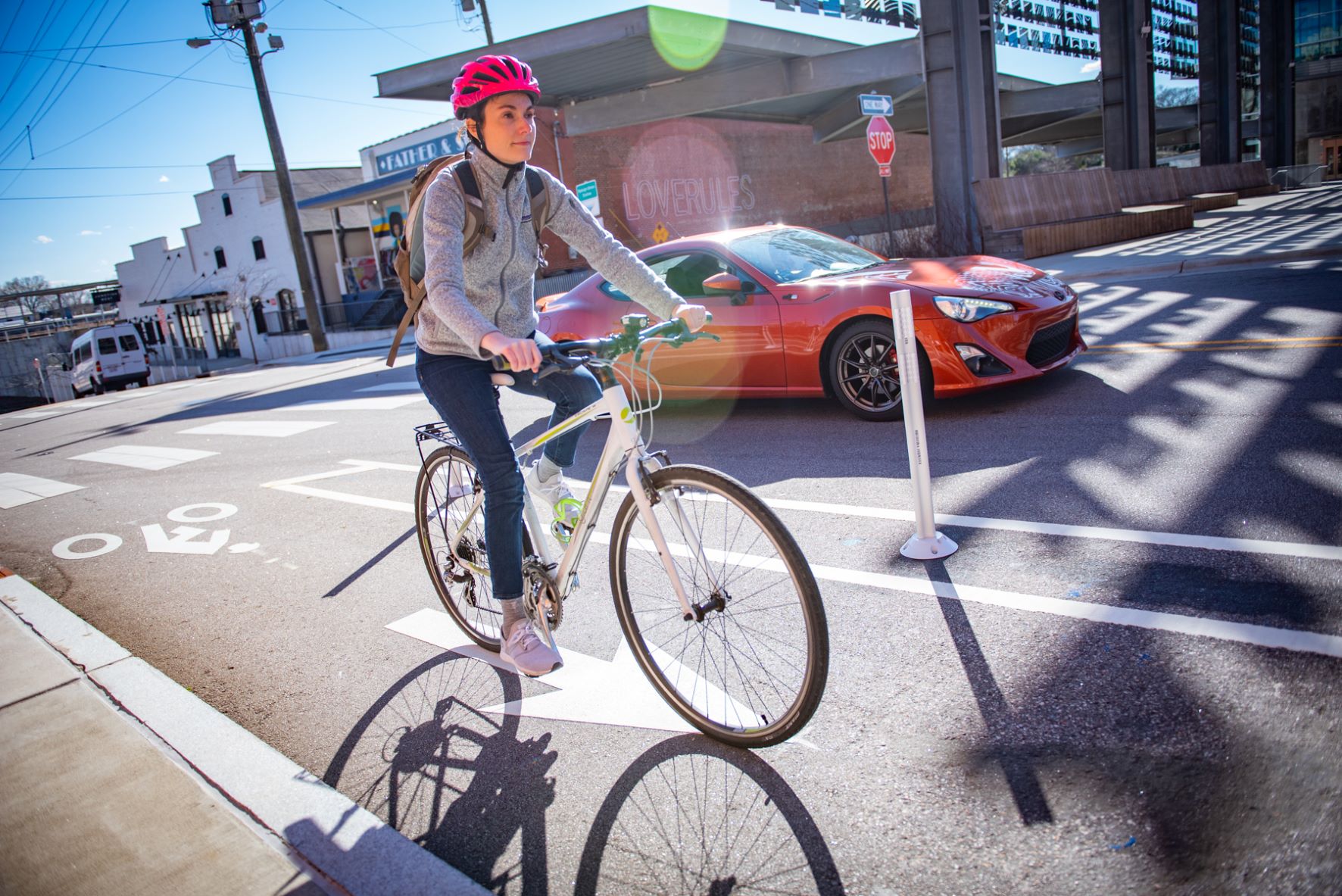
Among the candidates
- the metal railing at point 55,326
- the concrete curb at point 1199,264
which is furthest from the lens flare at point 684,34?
the metal railing at point 55,326

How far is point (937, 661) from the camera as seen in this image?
3.01m

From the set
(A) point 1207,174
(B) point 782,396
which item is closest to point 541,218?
(B) point 782,396

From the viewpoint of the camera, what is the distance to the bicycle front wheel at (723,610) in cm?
248

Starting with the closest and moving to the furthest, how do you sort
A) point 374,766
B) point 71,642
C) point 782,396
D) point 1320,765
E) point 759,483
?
1. point 1320,765
2. point 374,766
3. point 71,642
4. point 759,483
5. point 782,396

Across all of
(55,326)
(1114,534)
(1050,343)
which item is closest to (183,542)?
(1114,534)

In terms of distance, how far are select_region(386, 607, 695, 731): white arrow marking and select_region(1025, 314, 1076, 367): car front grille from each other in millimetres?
4074

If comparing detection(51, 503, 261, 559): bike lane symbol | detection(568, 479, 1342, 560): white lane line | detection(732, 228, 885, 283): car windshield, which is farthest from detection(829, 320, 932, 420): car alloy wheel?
detection(51, 503, 261, 559): bike lane symbol

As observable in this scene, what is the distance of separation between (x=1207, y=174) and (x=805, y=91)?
14450mm

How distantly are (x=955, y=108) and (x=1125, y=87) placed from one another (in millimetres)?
12766

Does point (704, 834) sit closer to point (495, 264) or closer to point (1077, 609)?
point (1077, 609)

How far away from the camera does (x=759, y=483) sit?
215 inches

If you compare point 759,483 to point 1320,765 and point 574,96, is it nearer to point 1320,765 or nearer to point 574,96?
point 1320,765

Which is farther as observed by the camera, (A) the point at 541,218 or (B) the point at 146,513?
(B) the point at 146,513

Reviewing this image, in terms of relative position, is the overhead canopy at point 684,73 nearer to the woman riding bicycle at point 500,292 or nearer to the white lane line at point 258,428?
the white lane line at point 258,428
